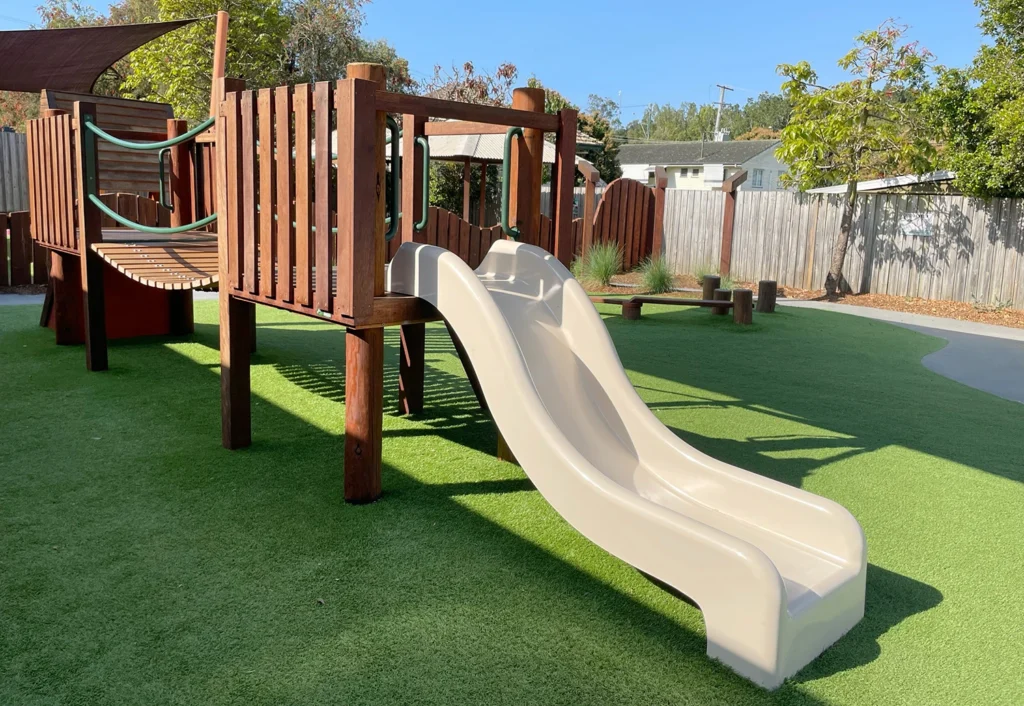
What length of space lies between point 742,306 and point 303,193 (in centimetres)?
725

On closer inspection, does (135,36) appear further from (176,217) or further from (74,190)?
(74,190)

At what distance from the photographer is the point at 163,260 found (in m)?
5.42

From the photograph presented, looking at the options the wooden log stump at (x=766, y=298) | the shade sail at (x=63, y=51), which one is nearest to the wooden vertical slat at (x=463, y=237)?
the wooden log stump at (x=766, y=298)

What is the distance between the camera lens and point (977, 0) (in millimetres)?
16203

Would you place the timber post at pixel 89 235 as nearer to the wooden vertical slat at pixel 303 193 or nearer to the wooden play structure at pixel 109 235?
the wooden play structure at pixel 109 235

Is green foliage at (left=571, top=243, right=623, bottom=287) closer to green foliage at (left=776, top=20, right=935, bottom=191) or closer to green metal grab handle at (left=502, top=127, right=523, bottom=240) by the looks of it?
green foliage at (left=776, top=20, right=935, bottom=191)

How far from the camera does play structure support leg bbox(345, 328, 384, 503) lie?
143 inches

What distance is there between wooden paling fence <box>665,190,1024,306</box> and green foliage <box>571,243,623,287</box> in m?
3.29

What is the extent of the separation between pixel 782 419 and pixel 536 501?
2528mm

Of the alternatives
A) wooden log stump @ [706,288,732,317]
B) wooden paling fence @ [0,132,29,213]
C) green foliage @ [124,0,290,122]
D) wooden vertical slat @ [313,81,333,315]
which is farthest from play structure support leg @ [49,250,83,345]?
green foliage @ [124,0,290,122]

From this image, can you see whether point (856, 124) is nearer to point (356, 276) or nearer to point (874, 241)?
point (874, 241)

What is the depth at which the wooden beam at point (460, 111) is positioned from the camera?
11.2ft

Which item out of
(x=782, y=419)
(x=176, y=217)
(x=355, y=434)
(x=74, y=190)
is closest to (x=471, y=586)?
(x=355, y=434)

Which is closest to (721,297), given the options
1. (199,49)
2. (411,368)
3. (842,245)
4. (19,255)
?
(842,245)
